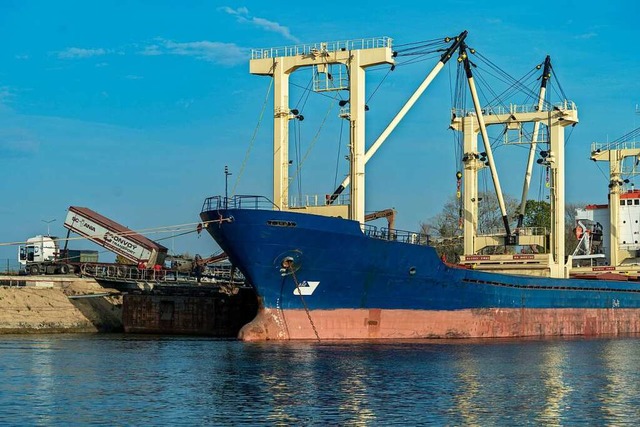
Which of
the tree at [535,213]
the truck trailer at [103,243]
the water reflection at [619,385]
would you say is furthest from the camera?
the tree at [535,213]

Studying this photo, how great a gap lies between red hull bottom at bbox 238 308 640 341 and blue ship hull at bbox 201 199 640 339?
0.04 metres

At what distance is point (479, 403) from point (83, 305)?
91.3ft

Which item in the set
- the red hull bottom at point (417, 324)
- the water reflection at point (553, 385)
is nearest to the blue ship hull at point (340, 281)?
the red hull bottom at point (417, 324)

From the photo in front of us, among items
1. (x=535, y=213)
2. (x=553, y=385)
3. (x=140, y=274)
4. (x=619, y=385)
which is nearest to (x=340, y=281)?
(x=553, y=385)

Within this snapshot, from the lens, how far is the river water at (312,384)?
21.4 metres

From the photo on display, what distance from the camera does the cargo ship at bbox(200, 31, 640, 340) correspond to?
1405 inches

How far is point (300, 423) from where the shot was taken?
20.5 meters

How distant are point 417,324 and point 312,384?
45.9ft

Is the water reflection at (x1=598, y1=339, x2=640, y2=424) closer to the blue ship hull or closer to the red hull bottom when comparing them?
the red hull bottom

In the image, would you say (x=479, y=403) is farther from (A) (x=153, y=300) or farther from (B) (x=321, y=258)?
(A) (x=153, y=300)

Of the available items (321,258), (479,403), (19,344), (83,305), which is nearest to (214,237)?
(321,258)

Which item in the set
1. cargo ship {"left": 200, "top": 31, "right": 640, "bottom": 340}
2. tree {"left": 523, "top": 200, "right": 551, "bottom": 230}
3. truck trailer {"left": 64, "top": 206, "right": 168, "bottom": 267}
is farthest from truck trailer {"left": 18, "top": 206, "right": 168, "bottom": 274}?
tree {"left": 523, "top": 200, "right": 551, "bottom": 230}

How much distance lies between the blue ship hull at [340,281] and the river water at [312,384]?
1189mm

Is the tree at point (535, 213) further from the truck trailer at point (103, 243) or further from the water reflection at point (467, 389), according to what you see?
the water reflection at point (467, 389)
